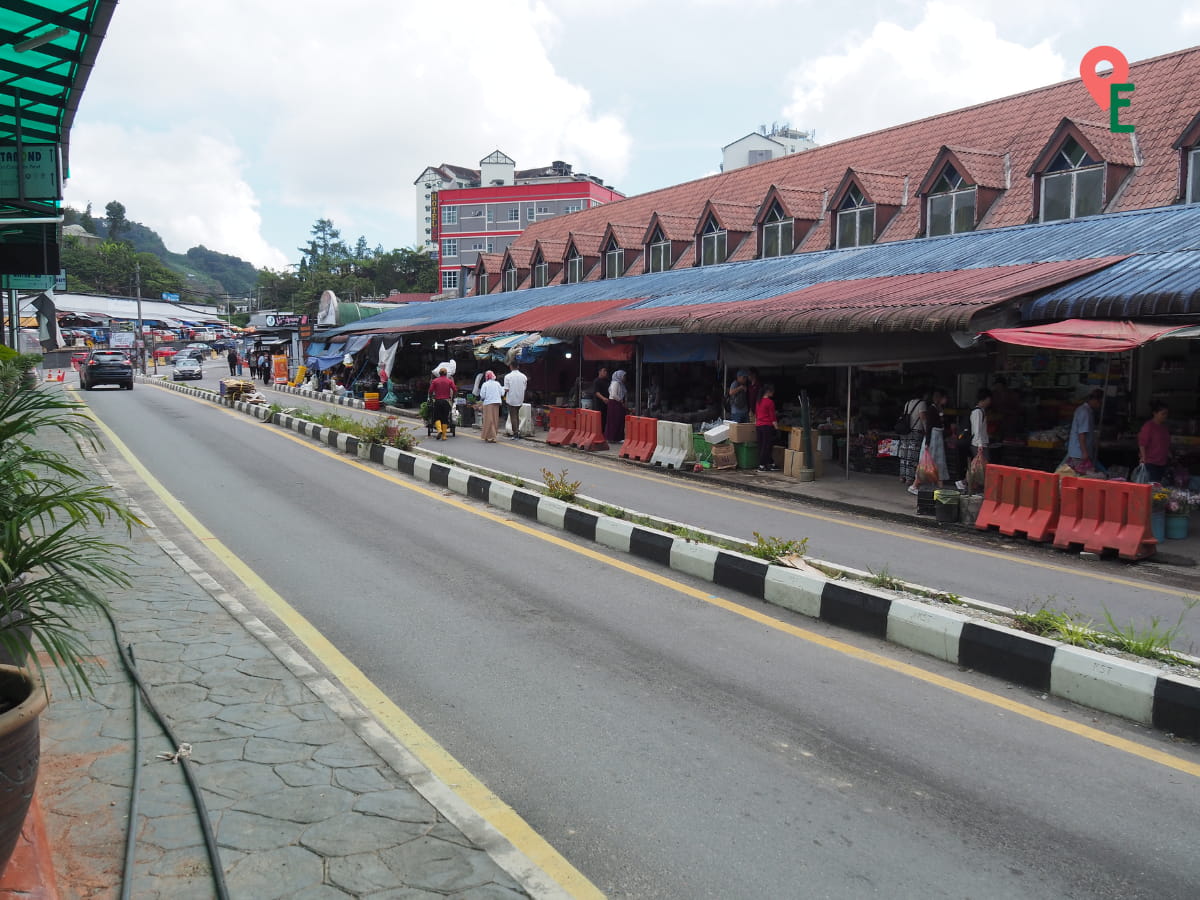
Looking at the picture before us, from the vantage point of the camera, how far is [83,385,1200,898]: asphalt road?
3.61m

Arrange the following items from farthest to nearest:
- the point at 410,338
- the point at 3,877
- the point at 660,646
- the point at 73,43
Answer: the point at 410,338
the point at 73,43
the point at 660,646
the point at 3,877

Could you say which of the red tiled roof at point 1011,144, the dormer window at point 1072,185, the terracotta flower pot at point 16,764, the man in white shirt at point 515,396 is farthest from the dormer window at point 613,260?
the terracotta flower pot at point 16,764

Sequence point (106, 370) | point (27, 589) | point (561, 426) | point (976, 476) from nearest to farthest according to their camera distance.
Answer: point (27, 589)
point (976, 476)
point (561, 426)
point (106, 370)

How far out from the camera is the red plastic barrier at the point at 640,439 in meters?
17.1

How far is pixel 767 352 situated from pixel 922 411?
3396 mm

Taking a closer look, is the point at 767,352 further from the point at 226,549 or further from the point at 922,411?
the point at 226,549

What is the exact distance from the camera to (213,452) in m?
17.5

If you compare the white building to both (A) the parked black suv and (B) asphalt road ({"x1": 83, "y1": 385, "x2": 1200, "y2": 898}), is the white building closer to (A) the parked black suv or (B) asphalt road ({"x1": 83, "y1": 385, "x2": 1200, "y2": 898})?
(A) the parked black suv

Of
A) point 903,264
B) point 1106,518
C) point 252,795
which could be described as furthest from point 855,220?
point 252,795

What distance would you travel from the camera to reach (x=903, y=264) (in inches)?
680

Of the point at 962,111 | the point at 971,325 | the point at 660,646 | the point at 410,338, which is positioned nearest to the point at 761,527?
the point at 971,325

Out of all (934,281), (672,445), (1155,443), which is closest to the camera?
(1155,443)

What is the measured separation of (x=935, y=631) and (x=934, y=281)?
31.7 ft

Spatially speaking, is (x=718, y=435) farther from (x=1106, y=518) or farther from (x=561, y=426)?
(x=1106, y=518)
